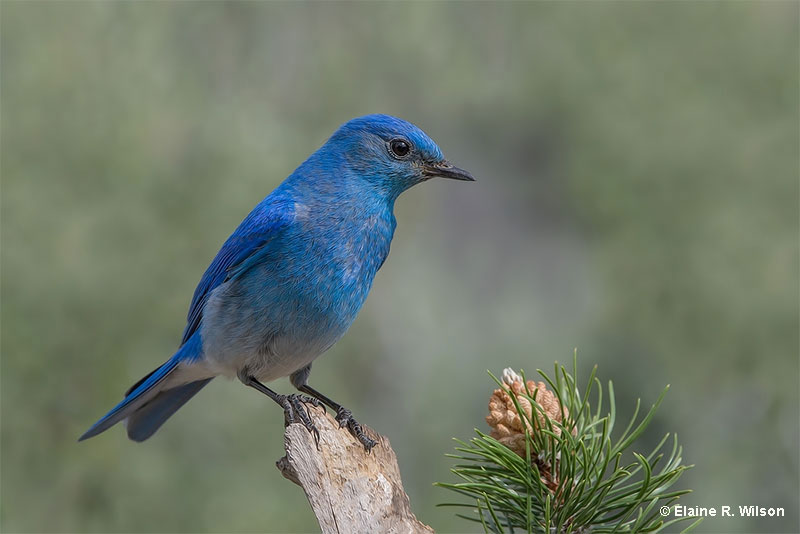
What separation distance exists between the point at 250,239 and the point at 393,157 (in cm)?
72

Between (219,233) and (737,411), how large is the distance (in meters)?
4.14

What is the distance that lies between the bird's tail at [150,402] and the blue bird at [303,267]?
0.03 feet

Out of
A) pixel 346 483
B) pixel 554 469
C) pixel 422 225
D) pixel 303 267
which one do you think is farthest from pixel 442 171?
pixel 422 225

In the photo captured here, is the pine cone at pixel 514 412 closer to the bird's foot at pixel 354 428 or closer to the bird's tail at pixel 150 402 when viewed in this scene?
the bird's foot at pixel 354 428

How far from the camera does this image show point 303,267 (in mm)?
3219

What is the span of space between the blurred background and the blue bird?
6.29 ft

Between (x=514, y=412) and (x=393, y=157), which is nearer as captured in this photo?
(x=514, y=412)

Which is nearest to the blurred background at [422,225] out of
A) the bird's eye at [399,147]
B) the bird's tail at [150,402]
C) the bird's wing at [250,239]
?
the bird's tail at [150,402]

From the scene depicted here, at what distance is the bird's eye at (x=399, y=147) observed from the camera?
354 cm

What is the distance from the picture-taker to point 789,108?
769 cm

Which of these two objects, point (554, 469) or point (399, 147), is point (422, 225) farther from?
point (554, 469)

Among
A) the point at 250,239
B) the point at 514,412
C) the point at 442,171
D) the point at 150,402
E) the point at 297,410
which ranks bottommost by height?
the point at 514,412

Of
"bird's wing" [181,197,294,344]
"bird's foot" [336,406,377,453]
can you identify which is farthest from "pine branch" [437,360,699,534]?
"bird's wing" [181,197,294,344]

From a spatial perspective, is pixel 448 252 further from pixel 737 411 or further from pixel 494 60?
pixel 737 411
